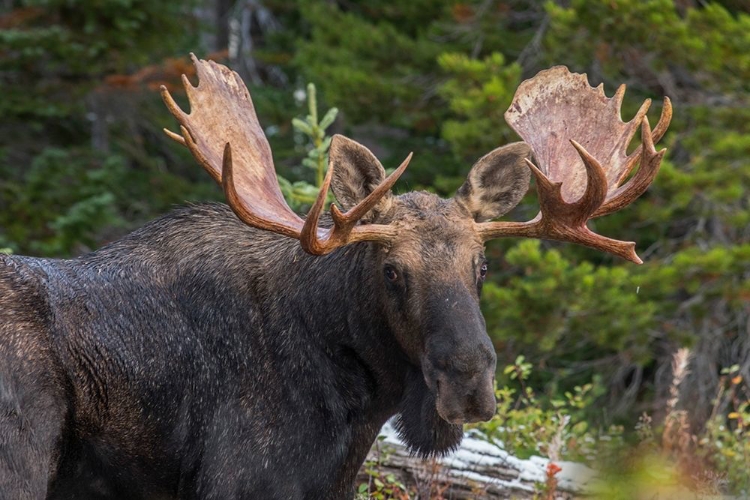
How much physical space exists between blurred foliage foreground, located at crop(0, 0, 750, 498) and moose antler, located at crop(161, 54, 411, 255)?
2265mm

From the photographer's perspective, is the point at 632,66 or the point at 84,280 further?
the point at 632,66

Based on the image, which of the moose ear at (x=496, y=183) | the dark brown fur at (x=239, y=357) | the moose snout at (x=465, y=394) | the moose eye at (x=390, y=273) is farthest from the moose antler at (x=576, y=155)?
the moose snout at (x=465, y=394)

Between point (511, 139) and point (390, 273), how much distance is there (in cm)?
682

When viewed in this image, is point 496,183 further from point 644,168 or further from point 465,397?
point 465,397

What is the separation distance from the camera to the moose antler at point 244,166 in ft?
17.3

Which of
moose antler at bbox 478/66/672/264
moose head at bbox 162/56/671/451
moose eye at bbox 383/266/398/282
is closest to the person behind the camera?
moose head at bbox 162/56/671/451

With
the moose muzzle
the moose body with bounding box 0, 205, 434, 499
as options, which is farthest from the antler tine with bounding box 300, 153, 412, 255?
the moose muzzle

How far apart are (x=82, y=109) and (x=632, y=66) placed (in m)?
7.24

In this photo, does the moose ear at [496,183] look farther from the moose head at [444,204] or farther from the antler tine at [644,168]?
the antler tine at [644,168]

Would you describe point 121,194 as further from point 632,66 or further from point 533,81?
point 533,81

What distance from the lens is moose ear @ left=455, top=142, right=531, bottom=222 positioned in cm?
579

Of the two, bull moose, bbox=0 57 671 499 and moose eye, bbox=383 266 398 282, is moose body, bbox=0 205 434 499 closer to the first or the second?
bull moose, bbox=0 57 671 499

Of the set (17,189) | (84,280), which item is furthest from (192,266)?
(17,189)

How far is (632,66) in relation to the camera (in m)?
13.0
